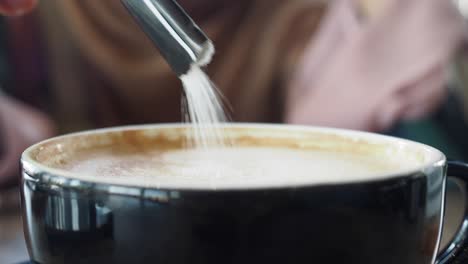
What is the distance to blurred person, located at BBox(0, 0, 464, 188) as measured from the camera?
0.93 metres

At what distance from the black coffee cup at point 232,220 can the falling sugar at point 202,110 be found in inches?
4.4

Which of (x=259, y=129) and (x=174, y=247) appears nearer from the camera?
(x=174, y=247)

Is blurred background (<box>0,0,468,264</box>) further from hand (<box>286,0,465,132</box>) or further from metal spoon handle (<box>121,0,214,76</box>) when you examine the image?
metal spoon handle (<box>121,0,214,76</box>)

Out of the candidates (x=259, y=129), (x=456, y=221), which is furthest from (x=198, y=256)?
(x=456, y=221)

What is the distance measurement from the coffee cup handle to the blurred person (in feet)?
1.92

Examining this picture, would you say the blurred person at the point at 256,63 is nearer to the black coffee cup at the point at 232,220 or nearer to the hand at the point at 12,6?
the hand at the point at 12,6

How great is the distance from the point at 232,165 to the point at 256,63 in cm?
60

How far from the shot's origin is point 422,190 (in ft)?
0.99

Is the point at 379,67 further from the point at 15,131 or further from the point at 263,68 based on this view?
the point at 15,131

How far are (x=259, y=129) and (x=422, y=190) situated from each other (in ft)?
0.70

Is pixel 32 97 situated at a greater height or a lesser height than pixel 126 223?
lesser

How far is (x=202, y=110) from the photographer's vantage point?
1.45 feet

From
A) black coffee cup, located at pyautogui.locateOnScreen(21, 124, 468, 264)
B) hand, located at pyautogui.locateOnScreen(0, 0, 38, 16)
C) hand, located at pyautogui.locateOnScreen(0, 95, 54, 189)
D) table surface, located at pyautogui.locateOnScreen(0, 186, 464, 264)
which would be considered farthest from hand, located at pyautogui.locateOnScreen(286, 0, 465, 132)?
black coffee cup, located at pyautogui.locateOnScreen(21, 124, 468, 264)

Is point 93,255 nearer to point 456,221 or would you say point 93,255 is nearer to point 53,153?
point 53,153
